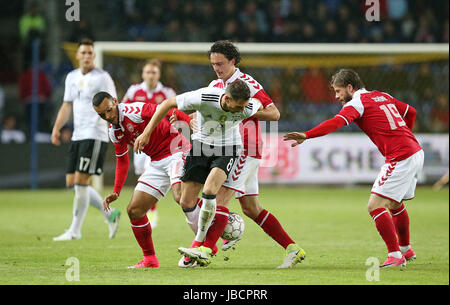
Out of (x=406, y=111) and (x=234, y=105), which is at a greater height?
(x=234, y=105)

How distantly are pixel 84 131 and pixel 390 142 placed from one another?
3938mm

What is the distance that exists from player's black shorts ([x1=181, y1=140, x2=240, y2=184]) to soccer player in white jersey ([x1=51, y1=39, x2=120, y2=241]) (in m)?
2.87

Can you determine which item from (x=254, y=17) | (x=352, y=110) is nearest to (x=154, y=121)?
(x=352, y=110)

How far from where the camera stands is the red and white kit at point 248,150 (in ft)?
22.1

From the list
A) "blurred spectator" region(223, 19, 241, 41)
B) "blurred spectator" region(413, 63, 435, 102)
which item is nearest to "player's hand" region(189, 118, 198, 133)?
"blurred spectator" region(413, 63, 435, 102)

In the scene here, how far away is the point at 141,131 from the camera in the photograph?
693cm

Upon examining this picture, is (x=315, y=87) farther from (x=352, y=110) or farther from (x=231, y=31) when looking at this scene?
(x=352, y=110)

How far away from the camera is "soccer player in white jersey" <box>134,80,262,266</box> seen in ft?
20.3

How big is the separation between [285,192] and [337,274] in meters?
10.2

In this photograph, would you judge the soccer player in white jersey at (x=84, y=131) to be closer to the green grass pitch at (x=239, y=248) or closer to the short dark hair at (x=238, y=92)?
the green grass pitch at (x=239, y=248)

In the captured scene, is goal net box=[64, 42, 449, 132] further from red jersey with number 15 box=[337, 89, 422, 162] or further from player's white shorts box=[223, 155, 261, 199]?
player's white shorts box=[223, 155, 261, 199]

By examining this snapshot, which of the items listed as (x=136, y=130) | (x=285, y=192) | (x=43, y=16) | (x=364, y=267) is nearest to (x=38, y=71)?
(x=43, y=16)

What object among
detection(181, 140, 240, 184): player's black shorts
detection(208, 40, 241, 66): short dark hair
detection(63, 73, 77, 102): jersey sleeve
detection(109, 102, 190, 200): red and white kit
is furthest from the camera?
detection(63, 73, 77, 102): jersey sleeve

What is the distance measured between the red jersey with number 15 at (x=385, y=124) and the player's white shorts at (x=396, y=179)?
0.06 m
